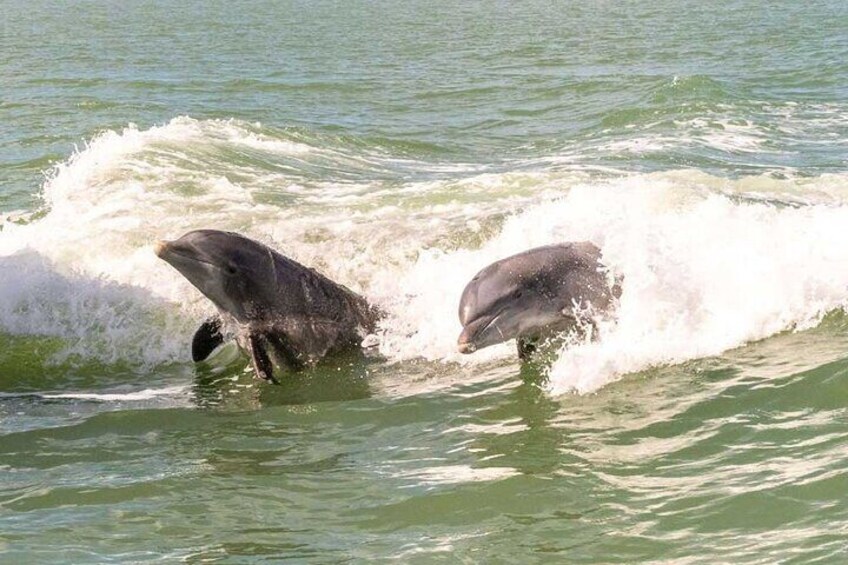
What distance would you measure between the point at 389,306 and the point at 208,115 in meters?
16.8

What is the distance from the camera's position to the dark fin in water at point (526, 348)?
1135cm

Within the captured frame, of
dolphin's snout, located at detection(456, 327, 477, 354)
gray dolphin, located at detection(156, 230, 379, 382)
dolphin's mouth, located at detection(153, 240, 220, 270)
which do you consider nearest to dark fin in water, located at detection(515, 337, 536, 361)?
dolphin's snout, located at detection(456, 327, 477, 354)

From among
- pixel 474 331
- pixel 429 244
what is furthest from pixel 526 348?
pixel 429 244

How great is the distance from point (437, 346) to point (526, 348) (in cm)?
136

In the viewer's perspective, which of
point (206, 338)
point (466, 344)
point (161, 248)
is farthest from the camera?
point (206, 338)

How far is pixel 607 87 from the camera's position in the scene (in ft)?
103

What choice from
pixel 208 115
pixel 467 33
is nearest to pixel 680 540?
pixel 208 115

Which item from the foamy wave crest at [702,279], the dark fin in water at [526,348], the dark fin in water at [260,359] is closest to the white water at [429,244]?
the foamy wave crest at [702,279]

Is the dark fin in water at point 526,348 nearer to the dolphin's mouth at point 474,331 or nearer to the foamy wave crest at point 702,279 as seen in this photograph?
the foamy wave crest at point 702,279

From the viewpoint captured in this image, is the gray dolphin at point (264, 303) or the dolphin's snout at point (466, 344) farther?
→ the gray dolphin at point (264, 303)

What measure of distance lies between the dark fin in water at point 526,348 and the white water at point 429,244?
1.37 feet

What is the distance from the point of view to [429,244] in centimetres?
1583

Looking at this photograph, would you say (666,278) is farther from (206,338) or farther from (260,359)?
(206,338)

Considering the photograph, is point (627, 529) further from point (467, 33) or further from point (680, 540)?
point (467, 33)
